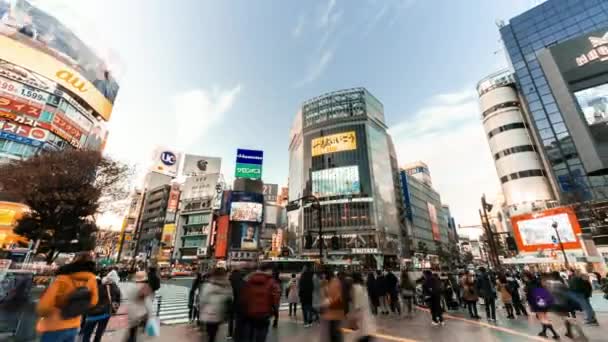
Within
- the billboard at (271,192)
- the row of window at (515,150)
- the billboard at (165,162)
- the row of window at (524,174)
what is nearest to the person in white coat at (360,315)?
the row of window at (524,174)

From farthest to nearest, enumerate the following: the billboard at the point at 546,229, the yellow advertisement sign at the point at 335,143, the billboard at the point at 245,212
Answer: the yellow advertisement sign at the point at 335,143 → the billboard at the point at 245,212 → the billboard at the point at 546,229

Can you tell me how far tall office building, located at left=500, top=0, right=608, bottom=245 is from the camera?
24562 mm

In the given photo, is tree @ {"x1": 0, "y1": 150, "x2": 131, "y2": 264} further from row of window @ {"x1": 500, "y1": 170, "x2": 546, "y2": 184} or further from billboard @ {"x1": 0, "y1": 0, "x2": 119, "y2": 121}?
row of window @ {"x1": 500, "y1": 170, "x2": 546, "y2": 184}

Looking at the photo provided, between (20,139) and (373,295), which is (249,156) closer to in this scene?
(20,139)

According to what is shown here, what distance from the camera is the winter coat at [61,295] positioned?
3.32m

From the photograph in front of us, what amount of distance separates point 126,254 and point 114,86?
63137mm

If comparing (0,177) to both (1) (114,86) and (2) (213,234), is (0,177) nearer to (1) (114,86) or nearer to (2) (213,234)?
(1) (114,86)

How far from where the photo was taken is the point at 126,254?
287 ft

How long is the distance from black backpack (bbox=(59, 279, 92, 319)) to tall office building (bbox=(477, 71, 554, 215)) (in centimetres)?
5669

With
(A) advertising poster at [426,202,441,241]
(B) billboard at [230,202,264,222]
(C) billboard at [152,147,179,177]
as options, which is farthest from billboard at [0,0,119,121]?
(A) advertising poster at [426,202,441,241]

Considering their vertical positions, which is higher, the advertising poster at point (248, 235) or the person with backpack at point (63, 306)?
the advertising poster at point (248, 235)

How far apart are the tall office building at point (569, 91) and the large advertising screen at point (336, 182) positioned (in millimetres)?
37379

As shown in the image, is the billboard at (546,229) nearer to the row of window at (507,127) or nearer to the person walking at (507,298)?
the row of window at (507,127)

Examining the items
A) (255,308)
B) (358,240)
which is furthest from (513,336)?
(358,240)
